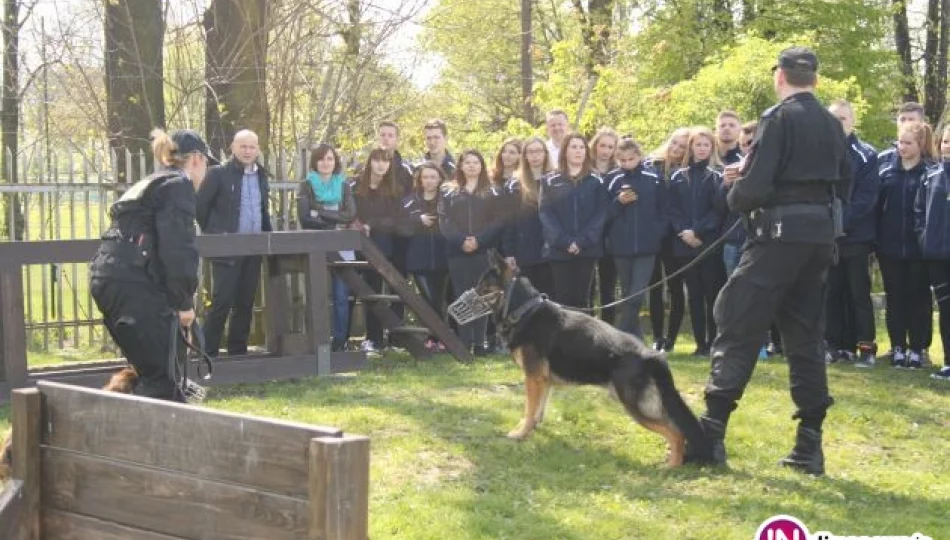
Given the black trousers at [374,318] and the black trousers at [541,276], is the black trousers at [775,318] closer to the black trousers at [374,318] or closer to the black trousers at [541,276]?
the black trousers at [541,276]

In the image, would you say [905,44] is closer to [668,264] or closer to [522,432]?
[668,264]

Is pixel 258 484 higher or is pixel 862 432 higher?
pixel 258 484

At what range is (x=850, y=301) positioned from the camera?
10.8 metres

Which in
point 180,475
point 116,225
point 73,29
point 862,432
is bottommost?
point 862,432

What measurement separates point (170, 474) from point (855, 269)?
7814 mm

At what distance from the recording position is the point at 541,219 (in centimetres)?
1098

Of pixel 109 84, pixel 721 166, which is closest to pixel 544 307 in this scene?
pixel 721 166

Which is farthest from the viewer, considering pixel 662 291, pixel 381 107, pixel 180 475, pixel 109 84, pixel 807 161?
pixel 381 107

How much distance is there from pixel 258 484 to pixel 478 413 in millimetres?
4649

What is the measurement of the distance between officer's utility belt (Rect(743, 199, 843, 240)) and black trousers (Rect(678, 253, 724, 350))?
4.35m

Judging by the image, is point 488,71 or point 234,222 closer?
point 234,222

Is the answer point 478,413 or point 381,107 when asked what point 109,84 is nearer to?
point 381,107

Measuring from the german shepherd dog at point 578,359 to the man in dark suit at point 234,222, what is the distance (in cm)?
319

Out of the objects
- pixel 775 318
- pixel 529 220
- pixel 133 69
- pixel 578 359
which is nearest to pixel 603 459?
pixel 578 359
